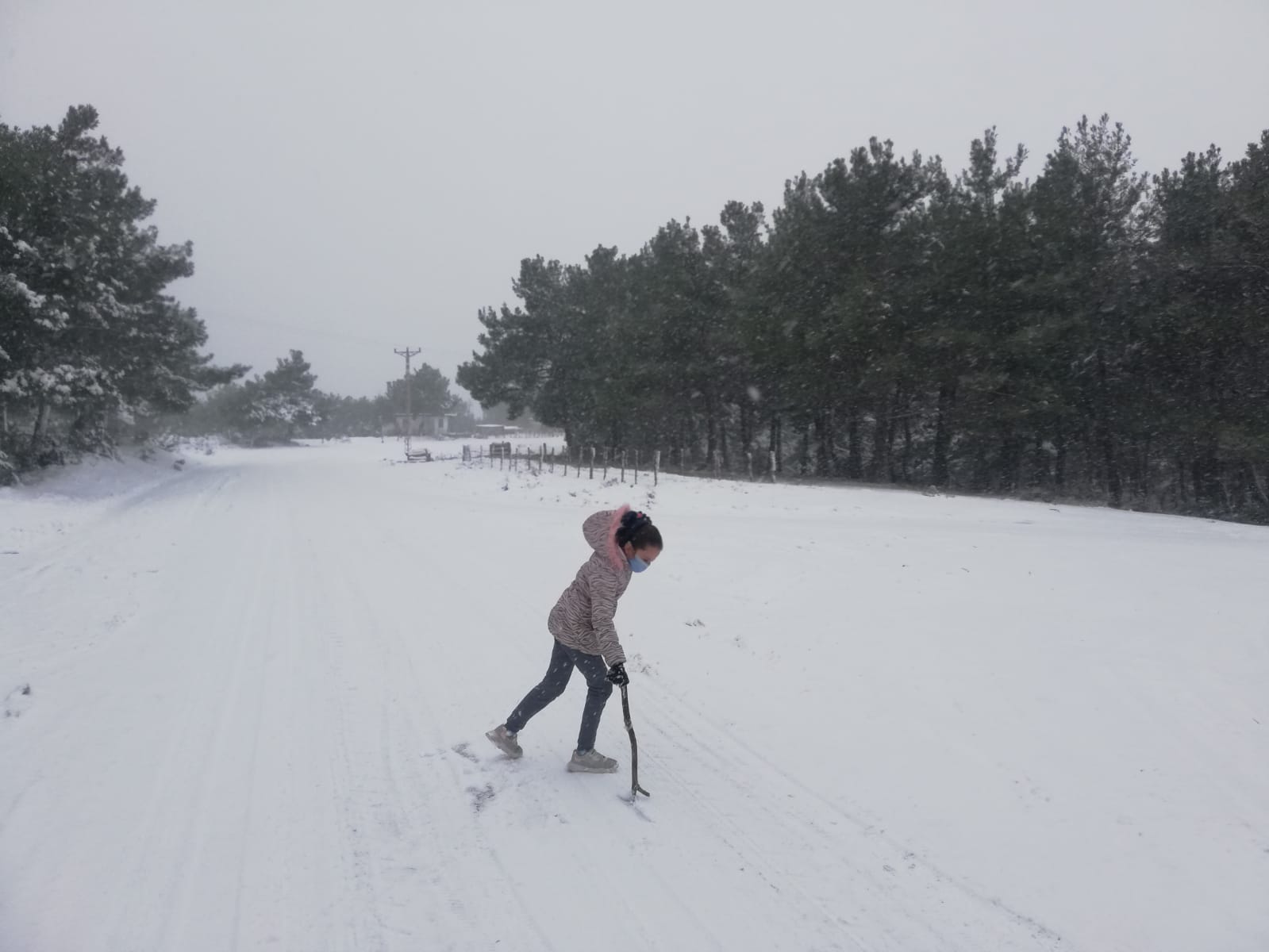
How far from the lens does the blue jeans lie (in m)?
4.66

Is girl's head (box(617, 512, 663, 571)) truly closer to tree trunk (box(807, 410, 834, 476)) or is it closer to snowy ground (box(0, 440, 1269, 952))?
snowy ground (box(0, 440, 1269, 952))

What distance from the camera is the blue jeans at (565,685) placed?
4656 mm

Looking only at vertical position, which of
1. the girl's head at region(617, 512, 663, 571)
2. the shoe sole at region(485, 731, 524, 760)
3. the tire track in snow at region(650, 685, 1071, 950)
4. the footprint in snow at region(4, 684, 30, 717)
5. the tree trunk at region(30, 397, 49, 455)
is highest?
the tree trunk at region(30, 397, 49, 455)

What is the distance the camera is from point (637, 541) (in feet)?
14.4

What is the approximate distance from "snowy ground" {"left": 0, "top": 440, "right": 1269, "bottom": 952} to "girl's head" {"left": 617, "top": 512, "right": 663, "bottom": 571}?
5.11ft

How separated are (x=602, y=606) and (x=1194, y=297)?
24826 millimetres

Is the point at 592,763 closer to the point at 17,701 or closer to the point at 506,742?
the point at 506,742

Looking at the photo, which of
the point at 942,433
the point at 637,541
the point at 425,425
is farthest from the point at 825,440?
Result: the point at 425,425

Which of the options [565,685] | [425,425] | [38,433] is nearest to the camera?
[565,685]

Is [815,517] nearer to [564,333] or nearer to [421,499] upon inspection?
[421,499]

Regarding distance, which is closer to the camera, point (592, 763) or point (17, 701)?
point (592, 763)

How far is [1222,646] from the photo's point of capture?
6.88 meters

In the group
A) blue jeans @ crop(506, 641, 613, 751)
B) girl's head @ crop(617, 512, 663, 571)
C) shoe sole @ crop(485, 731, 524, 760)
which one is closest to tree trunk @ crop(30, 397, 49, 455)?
shoe sole @ crop(485, 731, 524, 760)

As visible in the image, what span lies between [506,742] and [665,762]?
114 centimetres
